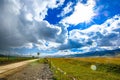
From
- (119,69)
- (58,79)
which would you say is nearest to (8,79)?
(58,79)

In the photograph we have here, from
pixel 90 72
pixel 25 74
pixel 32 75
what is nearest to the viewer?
pixel 32 75

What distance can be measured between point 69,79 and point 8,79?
8.07 metres

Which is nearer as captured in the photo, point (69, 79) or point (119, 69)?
point (69, 79)

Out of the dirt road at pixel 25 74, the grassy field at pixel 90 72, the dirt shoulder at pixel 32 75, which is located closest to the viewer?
the dirt shoulder at pixel 32 75

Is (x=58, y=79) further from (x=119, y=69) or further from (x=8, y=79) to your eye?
(x=119, y=69)

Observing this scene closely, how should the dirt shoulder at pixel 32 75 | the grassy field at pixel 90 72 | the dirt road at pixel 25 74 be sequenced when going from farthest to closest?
1. the grassy field at pixel 90 72
2. the dirt road at pixel 25 74
3. the dirt shoulder at pixel 32 75

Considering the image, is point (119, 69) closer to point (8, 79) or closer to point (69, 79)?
point (69, 79)

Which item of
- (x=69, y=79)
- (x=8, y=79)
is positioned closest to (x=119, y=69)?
(x=69, y=79)

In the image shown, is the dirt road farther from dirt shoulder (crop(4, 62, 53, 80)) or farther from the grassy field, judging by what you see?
the grassy field

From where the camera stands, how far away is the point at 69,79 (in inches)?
974

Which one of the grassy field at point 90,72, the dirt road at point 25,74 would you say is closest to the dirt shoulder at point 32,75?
the dirt road at point 25,74

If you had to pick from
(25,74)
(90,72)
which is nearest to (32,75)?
(25,74)

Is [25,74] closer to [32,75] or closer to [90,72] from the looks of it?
[32,75]

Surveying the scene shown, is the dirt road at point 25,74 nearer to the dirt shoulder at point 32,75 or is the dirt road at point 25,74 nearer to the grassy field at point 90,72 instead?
the dirt shoulder at point 32,75
